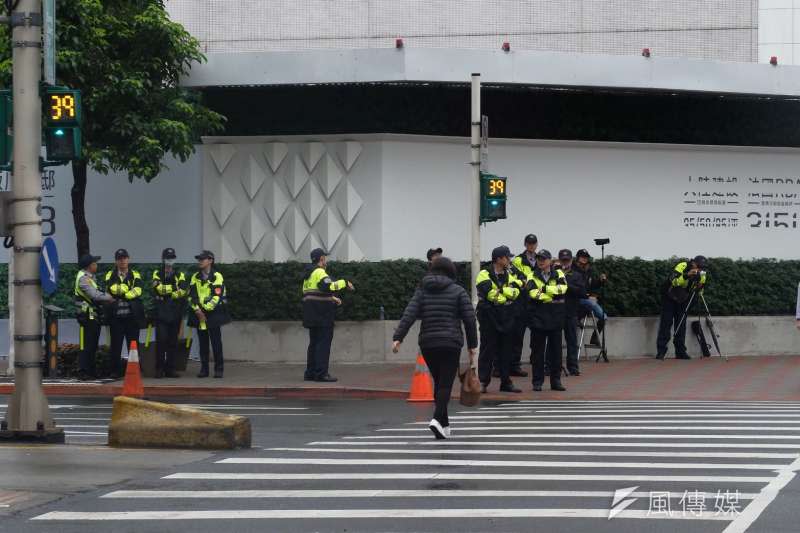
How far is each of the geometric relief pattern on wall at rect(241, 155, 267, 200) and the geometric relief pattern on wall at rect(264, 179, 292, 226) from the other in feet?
0.67

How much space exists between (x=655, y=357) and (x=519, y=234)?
136 inches

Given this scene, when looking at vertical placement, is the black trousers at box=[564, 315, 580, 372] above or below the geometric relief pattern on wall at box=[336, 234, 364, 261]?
below

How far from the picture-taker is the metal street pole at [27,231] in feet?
44.4

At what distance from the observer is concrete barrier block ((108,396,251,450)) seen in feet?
41.6

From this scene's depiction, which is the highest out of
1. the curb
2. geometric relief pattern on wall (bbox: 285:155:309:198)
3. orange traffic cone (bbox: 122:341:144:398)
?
geometric relief pattern on wall (bbox: 285:155:309:198)

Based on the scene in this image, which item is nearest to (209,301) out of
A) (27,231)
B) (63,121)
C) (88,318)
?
(88,318)

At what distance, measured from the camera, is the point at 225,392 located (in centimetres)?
1975

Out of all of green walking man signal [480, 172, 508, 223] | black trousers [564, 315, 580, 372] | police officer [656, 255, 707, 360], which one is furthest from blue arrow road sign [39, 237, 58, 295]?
police officer [656, 255, 707, 360]

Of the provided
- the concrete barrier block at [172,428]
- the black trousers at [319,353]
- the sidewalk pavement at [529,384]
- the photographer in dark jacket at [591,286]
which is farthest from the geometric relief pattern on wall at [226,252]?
the concrete barrier block at [172,428]

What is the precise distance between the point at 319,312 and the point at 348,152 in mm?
5053

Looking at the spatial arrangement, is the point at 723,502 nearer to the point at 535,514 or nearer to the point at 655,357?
the point at 535,514

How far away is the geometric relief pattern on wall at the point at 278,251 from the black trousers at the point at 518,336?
528 centimetres

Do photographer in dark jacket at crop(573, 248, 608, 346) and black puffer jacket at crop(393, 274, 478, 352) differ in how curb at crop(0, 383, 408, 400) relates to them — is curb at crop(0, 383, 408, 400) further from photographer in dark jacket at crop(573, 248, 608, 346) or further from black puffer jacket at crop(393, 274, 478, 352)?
black puffer jacket at crop(393, 274, 478, 352)

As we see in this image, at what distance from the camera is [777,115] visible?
86.9 feet
